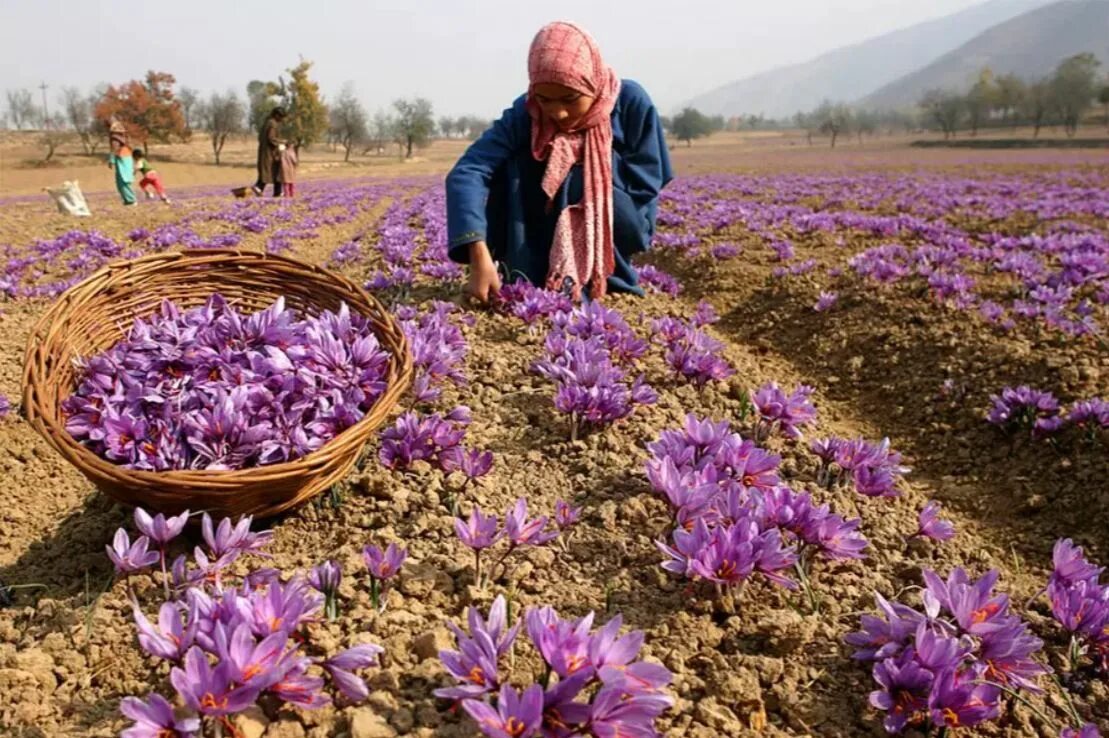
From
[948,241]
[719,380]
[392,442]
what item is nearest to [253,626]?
[392,442]

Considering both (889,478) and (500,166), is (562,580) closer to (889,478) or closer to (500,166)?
(889,478)

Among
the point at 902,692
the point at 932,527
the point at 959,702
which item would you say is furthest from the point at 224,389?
the point at 932,527

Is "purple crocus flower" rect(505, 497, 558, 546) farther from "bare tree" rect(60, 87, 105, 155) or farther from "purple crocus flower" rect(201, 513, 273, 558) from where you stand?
"bare tree" rect(60, 87, 105, 155)

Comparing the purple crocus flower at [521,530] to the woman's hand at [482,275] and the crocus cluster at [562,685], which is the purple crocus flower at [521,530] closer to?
the crocus cluster at [562,685]

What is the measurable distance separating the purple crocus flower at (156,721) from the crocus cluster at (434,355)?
169 centimetres

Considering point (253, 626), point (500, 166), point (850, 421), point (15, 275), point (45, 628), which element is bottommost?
point (850, 421)

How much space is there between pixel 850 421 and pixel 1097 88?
11894 cm

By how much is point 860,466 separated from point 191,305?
278cm

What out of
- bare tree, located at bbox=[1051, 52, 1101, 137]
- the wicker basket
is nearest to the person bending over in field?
the wicker basket

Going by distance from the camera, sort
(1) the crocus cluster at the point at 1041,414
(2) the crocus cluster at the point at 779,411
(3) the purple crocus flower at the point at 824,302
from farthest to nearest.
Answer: (3) the purple crocus flower at the point at 824,302 → (1) the crocus cluster at the point at 1041,414 → (2) the crocus cluster at the point at 779,411

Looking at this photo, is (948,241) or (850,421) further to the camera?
(948,241)

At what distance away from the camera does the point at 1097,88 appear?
304 ft

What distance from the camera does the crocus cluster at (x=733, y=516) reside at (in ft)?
6.17

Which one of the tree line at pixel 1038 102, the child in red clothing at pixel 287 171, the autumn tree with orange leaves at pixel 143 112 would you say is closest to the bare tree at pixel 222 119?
the autumn tree with orange leaves at pixel 143 112
